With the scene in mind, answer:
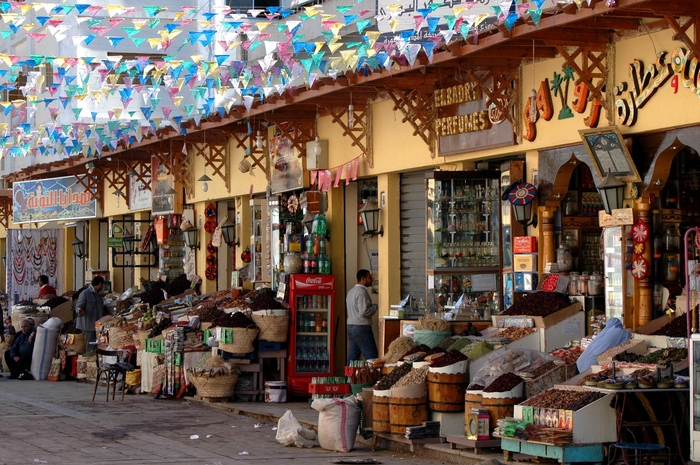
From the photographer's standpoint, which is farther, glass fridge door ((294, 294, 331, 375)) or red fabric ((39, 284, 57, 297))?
red fabric ((39, 284, 57, 297))

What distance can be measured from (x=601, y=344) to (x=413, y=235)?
19.0ft

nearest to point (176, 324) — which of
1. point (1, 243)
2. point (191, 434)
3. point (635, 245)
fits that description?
point (191, 434)

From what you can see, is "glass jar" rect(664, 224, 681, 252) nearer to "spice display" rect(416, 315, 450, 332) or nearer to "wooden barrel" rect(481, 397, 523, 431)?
"wooden barrel" rect(481, 397, 523, 431)

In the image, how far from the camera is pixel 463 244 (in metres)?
15.4

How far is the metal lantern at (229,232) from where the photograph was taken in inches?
906

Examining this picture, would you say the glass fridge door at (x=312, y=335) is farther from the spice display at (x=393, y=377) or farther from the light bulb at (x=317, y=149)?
the spice display at (x=393, y=377)

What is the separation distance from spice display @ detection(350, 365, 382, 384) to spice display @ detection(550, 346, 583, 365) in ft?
7.24

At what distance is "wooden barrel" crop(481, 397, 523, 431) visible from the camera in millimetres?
11516

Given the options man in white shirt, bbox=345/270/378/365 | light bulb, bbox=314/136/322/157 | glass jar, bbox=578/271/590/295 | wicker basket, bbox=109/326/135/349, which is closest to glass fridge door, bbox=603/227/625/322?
glass jar, bbox=578/271/590/295

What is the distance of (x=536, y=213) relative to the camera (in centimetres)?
1415

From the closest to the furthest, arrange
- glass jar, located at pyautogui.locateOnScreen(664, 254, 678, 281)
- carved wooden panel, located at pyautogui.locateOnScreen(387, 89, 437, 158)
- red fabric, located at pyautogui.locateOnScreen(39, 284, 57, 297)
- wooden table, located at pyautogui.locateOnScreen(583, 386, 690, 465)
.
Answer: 1. wooden table, located at pyautogui.locateOnScreen(583, 386, 690, 465)
2. glass jar, located at pyautogui.locateOnScreen(664, 254, 678, 281)
3. carved wooden panel, located at pyautogui.locateOnScreen(387, 89, 437, 158)
4. red fabric, located at pyautogui.locateOnScreen(39, 284, 57, 297)

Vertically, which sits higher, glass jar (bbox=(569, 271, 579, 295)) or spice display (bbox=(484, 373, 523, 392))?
glass jar (bbox=(569, 271, 579, 295))

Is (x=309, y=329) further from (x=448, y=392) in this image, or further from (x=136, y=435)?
(x=448, y=392)

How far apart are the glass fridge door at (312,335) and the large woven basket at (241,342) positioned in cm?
79
